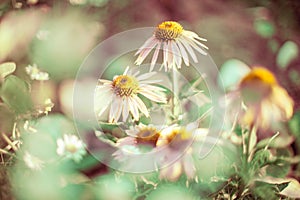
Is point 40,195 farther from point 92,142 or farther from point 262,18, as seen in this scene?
point 262,18

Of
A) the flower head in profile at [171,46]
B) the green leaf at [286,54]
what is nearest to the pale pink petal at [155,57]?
the flower head in profile at [171,46]

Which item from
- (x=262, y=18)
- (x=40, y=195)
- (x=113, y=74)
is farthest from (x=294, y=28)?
(x=40, y=195)

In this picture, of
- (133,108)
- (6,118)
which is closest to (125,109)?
(133,108)

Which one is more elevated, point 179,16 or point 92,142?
point 179,16

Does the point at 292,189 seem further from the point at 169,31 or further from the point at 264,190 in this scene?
the point at 169,31

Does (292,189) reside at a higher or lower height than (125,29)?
lower

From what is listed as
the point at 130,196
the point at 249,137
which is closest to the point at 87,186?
the point at 130,196
